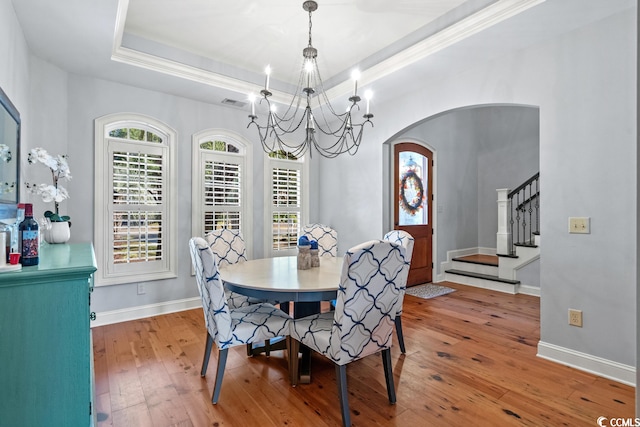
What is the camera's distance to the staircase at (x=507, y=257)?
473 centimetres

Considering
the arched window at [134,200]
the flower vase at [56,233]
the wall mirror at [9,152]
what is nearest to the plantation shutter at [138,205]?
the arched window at [134,200]

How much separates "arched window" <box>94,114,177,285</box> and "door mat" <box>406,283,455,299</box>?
3.31 meters

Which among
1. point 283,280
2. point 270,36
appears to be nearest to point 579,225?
point 283,280

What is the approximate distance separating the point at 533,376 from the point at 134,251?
397 centimetres

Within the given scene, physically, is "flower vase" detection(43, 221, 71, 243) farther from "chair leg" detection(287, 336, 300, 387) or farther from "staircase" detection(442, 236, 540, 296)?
"staircase" detection(442, 236, 540, 296)

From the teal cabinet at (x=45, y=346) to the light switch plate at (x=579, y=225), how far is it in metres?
3.20

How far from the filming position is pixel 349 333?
71.4 inches

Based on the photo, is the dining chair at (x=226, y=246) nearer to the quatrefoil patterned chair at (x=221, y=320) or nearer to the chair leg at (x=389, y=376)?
the quatrefoil patterned chair at (x=221, y=320)

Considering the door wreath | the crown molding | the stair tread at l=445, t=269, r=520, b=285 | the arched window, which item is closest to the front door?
the door wreath

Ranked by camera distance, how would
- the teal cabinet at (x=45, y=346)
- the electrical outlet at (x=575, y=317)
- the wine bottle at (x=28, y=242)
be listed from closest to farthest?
the teal cabinet at (x=45, y=346)
the wine bottle at (x=28, y=242)
the electrical outlet at (x=575, y=317)

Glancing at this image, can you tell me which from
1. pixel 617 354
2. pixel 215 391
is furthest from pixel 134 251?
pixel 617 354

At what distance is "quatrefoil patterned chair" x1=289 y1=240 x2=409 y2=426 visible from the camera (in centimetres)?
173

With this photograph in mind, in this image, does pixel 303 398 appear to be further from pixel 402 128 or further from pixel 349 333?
pixel 402 128

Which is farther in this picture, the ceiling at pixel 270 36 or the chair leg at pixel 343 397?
the ceiling at pixel 270 36
